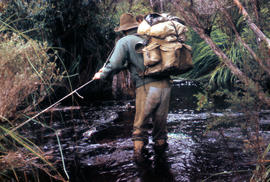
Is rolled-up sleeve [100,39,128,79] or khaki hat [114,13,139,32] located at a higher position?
khaki hat [114,13,139,32]

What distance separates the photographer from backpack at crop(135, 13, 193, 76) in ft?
13.8

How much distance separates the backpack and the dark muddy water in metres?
0.93

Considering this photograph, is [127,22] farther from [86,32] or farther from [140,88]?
[86,32]

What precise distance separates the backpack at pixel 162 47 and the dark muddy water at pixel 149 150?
0.93 m

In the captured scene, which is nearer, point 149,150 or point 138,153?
point 138,153

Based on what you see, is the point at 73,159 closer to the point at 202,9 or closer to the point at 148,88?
the point at 148,88

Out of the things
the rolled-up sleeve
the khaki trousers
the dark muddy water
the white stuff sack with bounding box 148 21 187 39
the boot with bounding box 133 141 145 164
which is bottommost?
the dark muddy water

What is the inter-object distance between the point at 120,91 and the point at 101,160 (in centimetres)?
510

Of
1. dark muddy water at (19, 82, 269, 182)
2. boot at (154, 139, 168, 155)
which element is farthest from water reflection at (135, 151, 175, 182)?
boot at (154, 139, 168, 155)

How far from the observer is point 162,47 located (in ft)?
13.9

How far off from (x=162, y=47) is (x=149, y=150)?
1.69 m

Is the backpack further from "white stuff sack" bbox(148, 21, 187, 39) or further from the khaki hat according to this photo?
the khaki hat

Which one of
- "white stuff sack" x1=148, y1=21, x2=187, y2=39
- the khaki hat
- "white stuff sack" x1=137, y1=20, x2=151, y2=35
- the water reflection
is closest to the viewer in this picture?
the water reflection

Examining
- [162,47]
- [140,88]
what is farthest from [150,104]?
[162,47]
